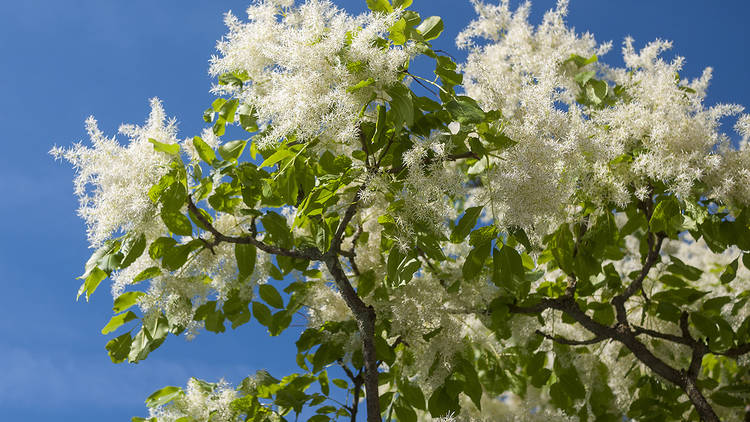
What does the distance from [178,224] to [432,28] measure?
110 centimetres

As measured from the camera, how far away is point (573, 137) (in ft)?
7.04

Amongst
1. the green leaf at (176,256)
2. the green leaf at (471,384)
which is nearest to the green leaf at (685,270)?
the green leaf at (471,384)

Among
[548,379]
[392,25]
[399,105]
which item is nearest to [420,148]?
[399,105]

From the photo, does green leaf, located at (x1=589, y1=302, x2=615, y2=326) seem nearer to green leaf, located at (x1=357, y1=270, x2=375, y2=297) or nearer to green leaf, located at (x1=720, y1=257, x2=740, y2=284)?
green leaf, located at (x1=720, y1=257, x2=740, y2=284)

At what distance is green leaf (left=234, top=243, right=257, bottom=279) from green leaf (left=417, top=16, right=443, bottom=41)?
103 cm

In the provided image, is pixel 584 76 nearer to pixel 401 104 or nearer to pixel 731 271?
pixel 731 271

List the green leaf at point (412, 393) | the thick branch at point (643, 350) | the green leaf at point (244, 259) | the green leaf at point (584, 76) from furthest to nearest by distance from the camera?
the thick branch at point (643, 350) < the green leaf at point (584, 76) < the green leaf at point (412, 393) < the green leaf at point (244, 259)

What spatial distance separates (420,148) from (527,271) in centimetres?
120

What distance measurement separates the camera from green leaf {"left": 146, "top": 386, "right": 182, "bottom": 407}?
9.20ft

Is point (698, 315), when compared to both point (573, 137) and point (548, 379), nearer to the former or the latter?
point (548, 379)

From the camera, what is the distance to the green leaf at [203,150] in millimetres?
2363

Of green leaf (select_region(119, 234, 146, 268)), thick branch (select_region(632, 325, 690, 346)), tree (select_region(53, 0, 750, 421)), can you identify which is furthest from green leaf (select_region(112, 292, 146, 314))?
thick branch (select_region(632, 325, 690, 346))

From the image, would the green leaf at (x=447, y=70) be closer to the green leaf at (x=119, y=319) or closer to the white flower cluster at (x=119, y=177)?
the white flower cluster at (x=119, y=177)

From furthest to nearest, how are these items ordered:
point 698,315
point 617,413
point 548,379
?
point 617,413, point 548,379, point 698,315
